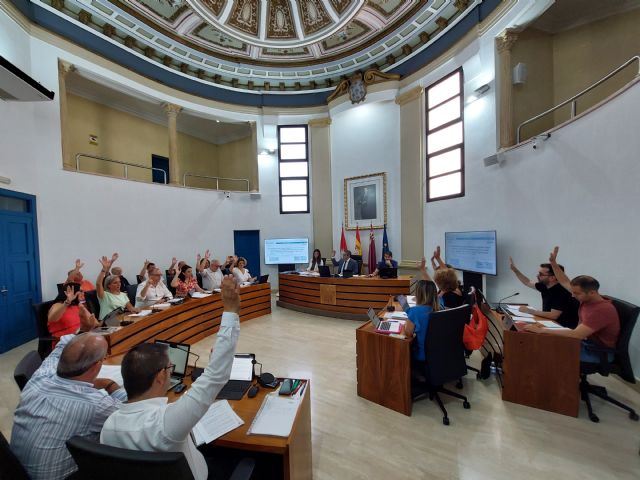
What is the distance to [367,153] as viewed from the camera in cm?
797

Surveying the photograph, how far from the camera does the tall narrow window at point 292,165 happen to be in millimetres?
8984

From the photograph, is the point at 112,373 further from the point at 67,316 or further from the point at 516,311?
the point at 516,311

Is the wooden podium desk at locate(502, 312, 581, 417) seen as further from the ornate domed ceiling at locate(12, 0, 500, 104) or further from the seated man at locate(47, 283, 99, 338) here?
the ornate domed ceiling at locate(12, 0, 500, 104)

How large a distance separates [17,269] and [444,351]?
6357 mm

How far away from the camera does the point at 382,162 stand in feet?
25.4

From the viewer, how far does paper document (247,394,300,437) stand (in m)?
1.42

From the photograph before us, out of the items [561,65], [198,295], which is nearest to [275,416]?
[198,295]

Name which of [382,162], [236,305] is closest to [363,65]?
[382,162]

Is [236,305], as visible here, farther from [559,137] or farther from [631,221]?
[559,137]

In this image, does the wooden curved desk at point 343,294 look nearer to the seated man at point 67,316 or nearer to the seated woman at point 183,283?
the seated woman at point 183,283

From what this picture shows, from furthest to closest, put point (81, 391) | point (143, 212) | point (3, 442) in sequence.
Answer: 1. point (143, 212)
2. point (81, 391)
3. point (3, 442)

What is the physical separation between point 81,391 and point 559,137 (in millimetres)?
5385

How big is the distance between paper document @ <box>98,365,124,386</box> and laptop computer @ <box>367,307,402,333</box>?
202 centimetres

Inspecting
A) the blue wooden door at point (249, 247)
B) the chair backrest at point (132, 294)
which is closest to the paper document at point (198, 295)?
the chair backrest at point (132, 294)
